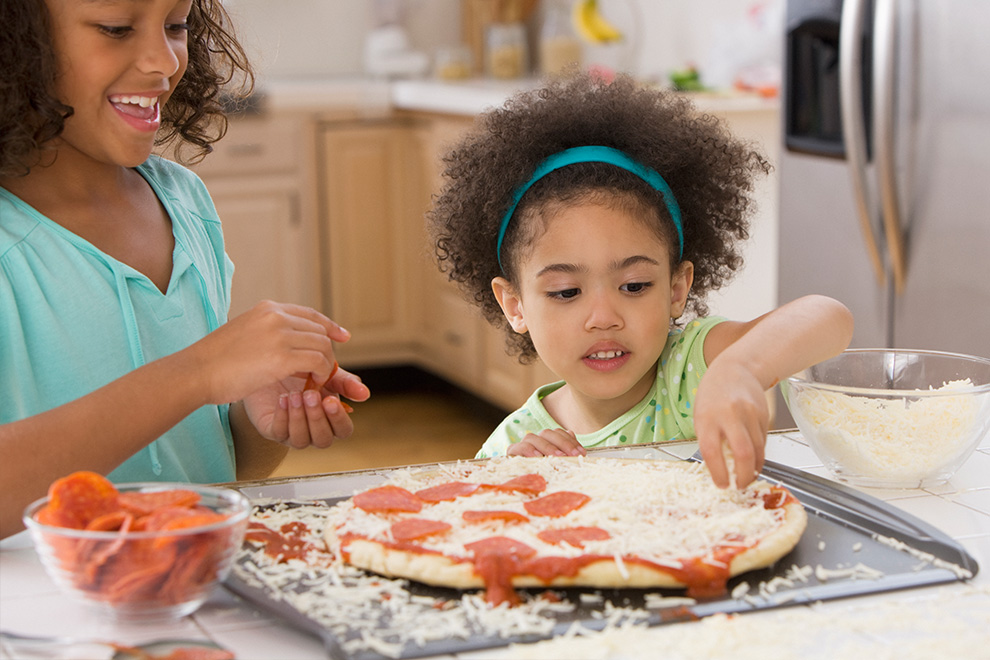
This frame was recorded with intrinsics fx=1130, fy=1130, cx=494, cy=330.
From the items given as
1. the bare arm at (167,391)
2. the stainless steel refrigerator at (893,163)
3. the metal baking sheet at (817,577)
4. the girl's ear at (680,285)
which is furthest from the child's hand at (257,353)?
the stainless steel refrigerator at (893,163)

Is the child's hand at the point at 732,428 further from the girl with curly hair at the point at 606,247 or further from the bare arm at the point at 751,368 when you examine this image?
the girl with curly hair at the point at 606,247

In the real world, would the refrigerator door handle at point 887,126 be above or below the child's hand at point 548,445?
above

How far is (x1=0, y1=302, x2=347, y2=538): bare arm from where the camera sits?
3.15 feet

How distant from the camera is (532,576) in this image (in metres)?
0.74

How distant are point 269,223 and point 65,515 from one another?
10.0 ft

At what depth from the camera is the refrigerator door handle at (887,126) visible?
224 cm

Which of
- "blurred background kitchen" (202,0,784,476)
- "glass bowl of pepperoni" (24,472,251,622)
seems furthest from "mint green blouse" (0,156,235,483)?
"blurred background kitchen" (202,0,784,476)

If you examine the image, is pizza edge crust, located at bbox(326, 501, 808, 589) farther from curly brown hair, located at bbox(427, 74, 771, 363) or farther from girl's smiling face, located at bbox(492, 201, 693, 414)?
curly brown hair, located at bbox(427, 74, 771, 363)

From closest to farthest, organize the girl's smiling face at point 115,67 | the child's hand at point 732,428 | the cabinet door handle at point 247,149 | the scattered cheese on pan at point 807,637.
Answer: the scattered cheese on pan at point 807,637
the child's hand at point 732,428
the girl's smiling face at point 115,67
the cabinet door handle at point 247,149

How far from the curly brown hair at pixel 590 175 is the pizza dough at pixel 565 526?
458mm

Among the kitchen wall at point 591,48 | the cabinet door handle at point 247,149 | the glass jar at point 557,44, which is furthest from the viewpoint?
the glass jar at point 557,44

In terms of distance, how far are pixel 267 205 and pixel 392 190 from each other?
42cm

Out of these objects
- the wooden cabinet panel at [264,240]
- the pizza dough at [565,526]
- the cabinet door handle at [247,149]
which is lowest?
the wooden cabinet panel at [264,240]

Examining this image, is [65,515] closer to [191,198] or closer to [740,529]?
[740,529]
